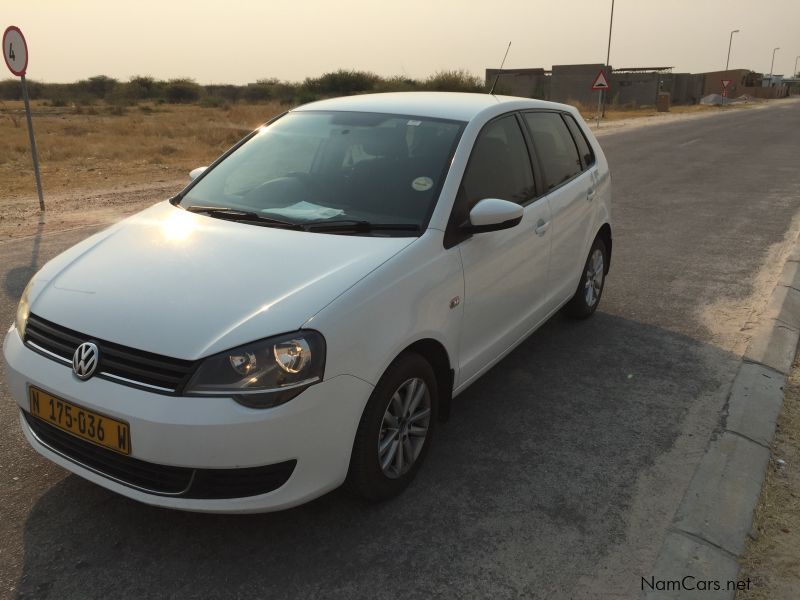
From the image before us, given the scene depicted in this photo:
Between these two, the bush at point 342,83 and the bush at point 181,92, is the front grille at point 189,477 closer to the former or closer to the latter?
the bush at point 342,83

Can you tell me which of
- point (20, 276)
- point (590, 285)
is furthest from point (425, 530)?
point (20, 276)

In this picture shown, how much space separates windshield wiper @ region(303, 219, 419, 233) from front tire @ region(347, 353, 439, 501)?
63cm

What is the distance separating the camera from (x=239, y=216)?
3.53m

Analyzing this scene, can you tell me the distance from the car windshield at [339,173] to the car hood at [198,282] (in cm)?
23

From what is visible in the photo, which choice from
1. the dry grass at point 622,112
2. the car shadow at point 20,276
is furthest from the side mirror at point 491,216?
the dry grass at point 622,112

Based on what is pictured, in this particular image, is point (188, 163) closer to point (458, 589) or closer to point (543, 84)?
point (458, 589)

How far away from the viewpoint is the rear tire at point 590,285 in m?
5.18

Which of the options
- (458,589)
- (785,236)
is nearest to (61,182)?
(785,236)

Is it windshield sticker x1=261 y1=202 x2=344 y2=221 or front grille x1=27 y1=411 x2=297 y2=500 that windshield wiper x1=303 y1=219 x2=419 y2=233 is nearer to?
windshield sticker x1=261 y1=202 x2=344 y2=221

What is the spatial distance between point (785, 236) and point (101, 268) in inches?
313

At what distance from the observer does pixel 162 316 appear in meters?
2.59

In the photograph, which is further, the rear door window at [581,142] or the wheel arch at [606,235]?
the wheel arch at [606,235]

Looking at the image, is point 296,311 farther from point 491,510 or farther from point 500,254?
point 500,254

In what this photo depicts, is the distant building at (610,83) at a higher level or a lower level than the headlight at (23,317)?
higher
